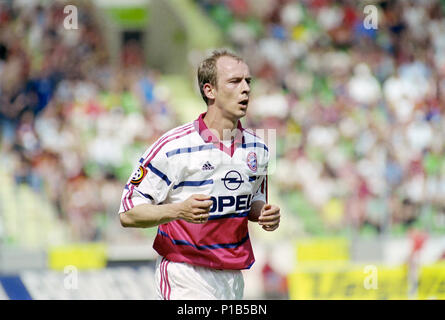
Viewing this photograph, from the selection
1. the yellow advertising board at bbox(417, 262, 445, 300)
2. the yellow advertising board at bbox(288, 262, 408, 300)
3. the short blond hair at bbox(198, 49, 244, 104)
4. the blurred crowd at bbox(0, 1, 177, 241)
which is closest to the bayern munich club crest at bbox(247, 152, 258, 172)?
the short blond hair at bbox(198, 49, 244, 104)

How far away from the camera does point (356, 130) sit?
17531 millimetres

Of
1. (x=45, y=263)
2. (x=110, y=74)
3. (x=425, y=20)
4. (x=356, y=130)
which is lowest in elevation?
(x=45, y=263)

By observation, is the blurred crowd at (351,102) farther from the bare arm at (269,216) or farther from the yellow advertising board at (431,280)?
the bare arm at (269,216)

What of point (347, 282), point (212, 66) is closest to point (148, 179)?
point (212, 66)

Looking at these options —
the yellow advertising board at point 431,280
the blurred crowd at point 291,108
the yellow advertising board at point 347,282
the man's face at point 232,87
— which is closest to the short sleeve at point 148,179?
the man's face at point 232,87

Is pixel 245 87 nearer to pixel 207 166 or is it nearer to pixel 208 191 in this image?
pixel 207 166

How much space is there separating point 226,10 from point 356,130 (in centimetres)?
571

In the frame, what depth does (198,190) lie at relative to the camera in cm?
586

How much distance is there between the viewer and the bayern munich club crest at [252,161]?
602 centimetres

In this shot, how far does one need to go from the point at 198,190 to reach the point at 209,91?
2.23 feet

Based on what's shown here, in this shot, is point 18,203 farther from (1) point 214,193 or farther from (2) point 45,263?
(1) point 214,193

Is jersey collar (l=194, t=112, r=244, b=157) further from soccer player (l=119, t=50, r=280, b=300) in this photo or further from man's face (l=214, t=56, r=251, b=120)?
man's face (l=214, t=56, r=251, b=120)

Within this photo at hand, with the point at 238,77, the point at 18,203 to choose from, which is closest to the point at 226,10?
the point at 18,203
